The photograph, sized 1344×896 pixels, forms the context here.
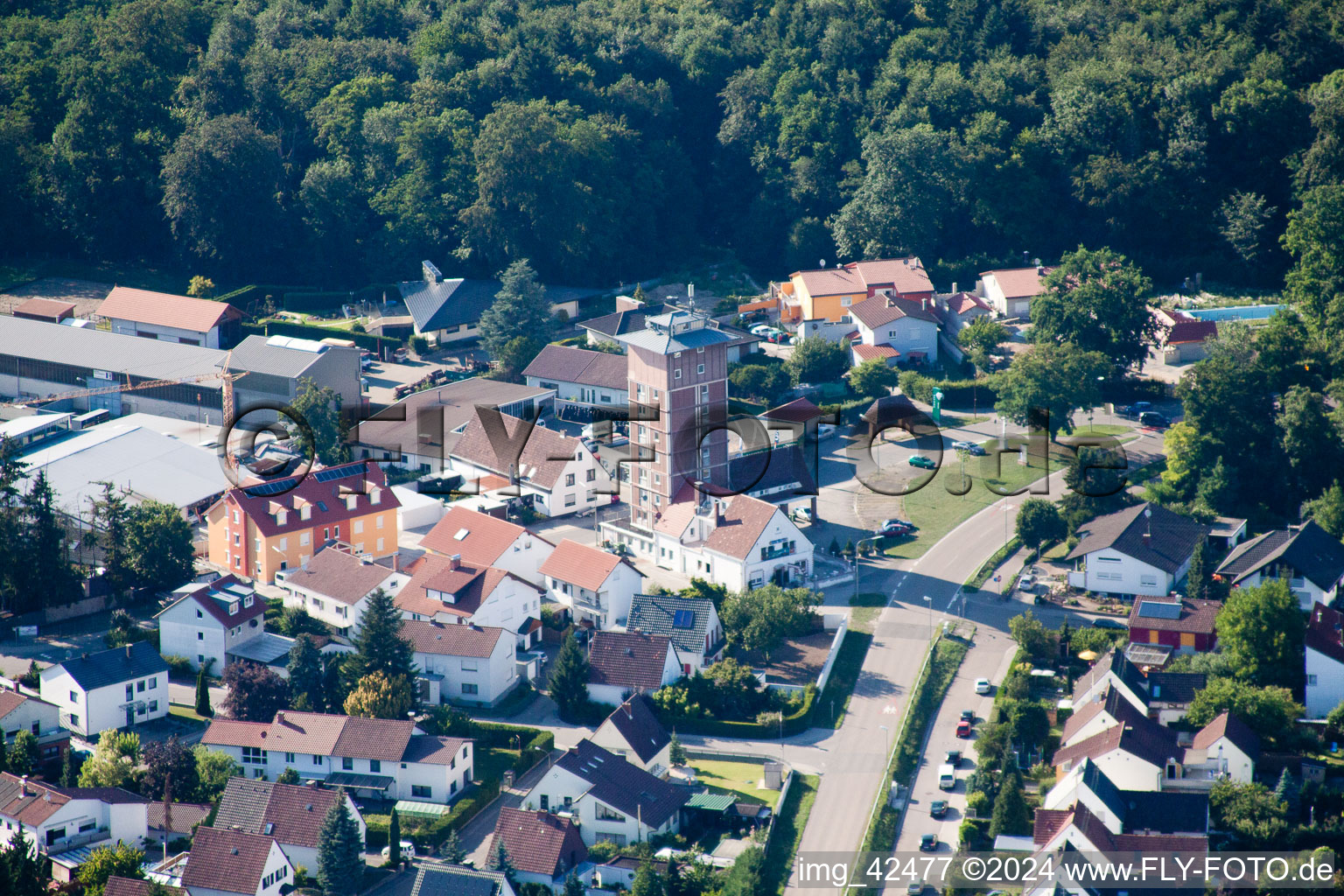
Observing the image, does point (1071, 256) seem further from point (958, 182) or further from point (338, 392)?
point (338, 392)

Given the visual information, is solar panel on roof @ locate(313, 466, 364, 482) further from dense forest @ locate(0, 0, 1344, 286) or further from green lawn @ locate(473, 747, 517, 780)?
dense forest @ locate(0, 0, 1344, 286)

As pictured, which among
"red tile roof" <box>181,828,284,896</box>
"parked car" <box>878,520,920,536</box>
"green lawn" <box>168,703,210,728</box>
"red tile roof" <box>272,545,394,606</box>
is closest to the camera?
"red tile roof" <box>181,828,284,896</box>

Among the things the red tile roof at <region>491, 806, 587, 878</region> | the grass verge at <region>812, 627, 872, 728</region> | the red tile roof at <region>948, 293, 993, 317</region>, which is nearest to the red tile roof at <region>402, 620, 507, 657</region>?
the red tile roof at <region>491, 806, 587, 878</region>

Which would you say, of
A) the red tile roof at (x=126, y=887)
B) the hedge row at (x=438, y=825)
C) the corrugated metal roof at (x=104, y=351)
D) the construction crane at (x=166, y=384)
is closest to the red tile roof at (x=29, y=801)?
the red tile roof at (x=126, y=887)

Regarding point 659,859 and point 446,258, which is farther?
point 446,258

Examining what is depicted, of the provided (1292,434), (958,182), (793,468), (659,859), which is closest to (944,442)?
(793,468)

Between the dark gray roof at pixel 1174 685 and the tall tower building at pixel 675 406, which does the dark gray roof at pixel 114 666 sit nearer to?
the tall tower building at pixel 675 406
